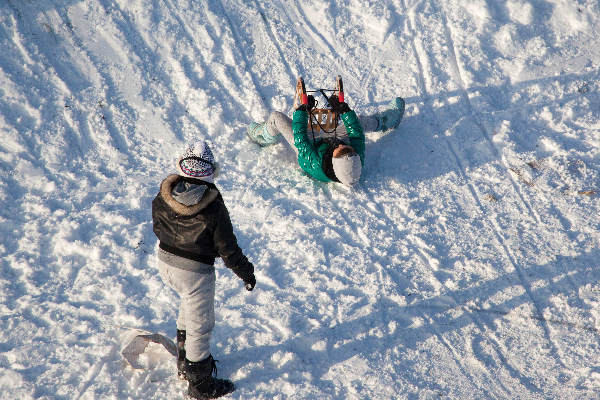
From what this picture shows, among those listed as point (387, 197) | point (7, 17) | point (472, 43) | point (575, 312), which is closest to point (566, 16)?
point (472, 43)

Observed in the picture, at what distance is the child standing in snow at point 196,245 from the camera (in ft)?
9.38

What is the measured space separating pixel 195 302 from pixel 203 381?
0.61 metres

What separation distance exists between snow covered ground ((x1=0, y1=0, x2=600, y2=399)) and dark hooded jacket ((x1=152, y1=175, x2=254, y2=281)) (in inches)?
44.4

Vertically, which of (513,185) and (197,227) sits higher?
(513,185)

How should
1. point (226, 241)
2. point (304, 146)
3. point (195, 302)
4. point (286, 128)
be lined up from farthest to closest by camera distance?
1. point (286, 128)
2. point (304, 146)
3. point (195, 302)
4. point (226, 241)

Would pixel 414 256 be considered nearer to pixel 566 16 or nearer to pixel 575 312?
pixel 575 312

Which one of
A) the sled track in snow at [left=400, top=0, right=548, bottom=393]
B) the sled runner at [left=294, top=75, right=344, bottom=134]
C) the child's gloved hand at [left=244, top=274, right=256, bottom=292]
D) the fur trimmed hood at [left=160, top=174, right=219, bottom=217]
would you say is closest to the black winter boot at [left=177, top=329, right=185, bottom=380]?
the child's gloved hand at [left=244, top=274, right=256, bottom=292]

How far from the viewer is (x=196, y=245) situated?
295 cm

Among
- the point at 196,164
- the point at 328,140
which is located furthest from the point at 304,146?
the point at 196,164

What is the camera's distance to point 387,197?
4977 millimetres

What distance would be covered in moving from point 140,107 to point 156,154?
2.63 feet

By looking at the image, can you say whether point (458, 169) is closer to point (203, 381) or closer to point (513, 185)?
point (513, 185)

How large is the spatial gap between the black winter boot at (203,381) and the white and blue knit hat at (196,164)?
1313 mm

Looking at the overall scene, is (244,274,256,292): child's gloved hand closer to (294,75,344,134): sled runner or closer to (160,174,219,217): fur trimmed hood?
(160,174,219,217): fur trimmed hood
